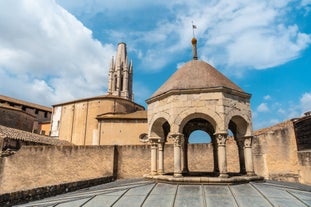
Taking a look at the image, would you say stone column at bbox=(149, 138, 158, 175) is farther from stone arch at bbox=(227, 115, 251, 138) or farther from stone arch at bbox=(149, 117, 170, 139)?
stone arch at bbox=(227, 115, 251, 138)

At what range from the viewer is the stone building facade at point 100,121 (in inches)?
1016

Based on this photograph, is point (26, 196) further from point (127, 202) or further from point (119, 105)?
point (119, 105)

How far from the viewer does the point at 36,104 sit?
4572 centimetres

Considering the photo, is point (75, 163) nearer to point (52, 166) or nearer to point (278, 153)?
point (52, 166)

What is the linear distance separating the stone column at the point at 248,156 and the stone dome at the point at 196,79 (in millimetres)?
1668

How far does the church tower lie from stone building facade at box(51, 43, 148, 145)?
24899mm

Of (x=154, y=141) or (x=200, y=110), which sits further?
(x=154, y=141)

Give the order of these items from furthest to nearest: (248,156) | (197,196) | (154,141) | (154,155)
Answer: (154,141)
(154,155)
(248,156)
(197,196)

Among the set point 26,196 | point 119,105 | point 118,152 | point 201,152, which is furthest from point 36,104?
point 26,196

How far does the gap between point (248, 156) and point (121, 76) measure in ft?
183

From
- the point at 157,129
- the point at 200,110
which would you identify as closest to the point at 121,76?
the point at 157,129

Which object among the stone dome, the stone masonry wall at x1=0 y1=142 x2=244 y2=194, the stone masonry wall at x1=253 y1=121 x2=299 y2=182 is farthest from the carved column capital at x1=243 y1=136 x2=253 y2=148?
the stone masonry wall at x1=253 y1=121 x2=299 y2=182

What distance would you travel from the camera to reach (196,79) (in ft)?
23.8

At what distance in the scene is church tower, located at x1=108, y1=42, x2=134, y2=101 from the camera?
59.2 meters
